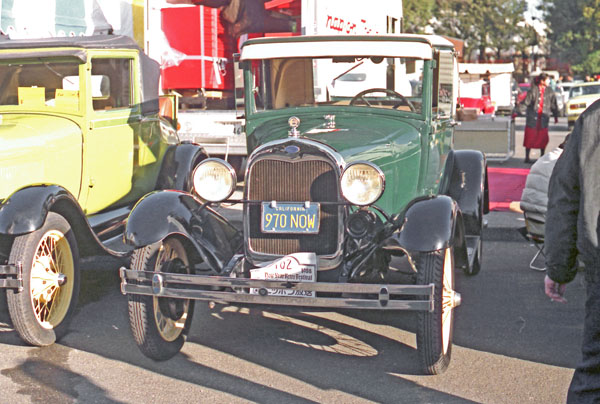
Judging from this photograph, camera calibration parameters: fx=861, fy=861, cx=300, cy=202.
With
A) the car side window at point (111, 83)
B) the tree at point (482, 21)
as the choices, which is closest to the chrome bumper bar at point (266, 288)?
the car side window at point (111, 83)

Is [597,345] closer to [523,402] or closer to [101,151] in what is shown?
[523,402]

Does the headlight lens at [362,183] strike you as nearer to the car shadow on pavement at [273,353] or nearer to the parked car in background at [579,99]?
the car shadow on pavement at [273,353]

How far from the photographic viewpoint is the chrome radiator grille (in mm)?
4938

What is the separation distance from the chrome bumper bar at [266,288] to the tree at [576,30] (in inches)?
1962

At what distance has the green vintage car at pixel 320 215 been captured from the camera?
460 centimetres

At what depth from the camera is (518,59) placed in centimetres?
7231

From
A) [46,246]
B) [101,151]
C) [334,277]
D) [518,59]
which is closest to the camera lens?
[334,277]

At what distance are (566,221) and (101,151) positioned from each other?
459 cm

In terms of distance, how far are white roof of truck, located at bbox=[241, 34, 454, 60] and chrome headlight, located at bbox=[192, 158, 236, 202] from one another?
134 cm

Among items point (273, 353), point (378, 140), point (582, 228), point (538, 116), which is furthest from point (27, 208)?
point (538, 116)

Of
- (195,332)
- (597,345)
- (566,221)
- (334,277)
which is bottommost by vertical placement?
(195,332)

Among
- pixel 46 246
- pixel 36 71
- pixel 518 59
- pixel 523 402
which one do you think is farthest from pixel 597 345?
pixel 518 59

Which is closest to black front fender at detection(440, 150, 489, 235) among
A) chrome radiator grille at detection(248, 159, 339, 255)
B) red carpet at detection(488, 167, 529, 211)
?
chrome radiator grille at detection(248, 159, 339, 255)

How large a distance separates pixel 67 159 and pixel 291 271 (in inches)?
95.6
